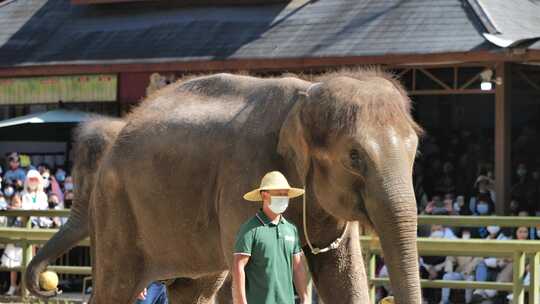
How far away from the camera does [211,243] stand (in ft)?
26.7

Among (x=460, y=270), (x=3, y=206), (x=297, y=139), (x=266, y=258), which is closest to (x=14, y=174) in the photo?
(x=3, y=206)

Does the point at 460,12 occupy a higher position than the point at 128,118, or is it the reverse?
the point at 460,12

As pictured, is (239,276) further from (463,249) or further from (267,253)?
(463,249)

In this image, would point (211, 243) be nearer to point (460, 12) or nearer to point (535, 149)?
point (460, 12)

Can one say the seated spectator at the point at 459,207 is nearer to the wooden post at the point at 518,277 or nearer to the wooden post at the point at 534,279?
the wooden post at the point at 518,277

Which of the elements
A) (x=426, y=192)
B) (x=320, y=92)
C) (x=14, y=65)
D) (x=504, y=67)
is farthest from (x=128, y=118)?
(x=14, y=65)

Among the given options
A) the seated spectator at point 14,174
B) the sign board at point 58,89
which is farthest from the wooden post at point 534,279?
the sign board at point 58,89

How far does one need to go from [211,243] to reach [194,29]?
12.5 meters

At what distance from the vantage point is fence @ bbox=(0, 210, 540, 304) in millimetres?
9773

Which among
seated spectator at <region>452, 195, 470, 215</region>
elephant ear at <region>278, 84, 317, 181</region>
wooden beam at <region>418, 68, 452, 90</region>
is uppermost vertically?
wooden beam at <region>418, 68, 452, 90</region>

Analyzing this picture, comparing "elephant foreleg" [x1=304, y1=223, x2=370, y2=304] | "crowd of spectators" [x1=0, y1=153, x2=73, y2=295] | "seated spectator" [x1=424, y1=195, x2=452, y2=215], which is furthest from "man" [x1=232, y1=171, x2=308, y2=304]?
"seated spectator" [x1=424, y1=195, x2=452, y2=215]

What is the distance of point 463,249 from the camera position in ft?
33.0

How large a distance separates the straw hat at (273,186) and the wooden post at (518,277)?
3.47m

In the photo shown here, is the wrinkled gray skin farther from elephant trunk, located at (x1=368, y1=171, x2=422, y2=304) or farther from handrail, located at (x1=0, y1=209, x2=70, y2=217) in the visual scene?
handrail, located at (x1=0, y1=209, x2=70, y2=217)
